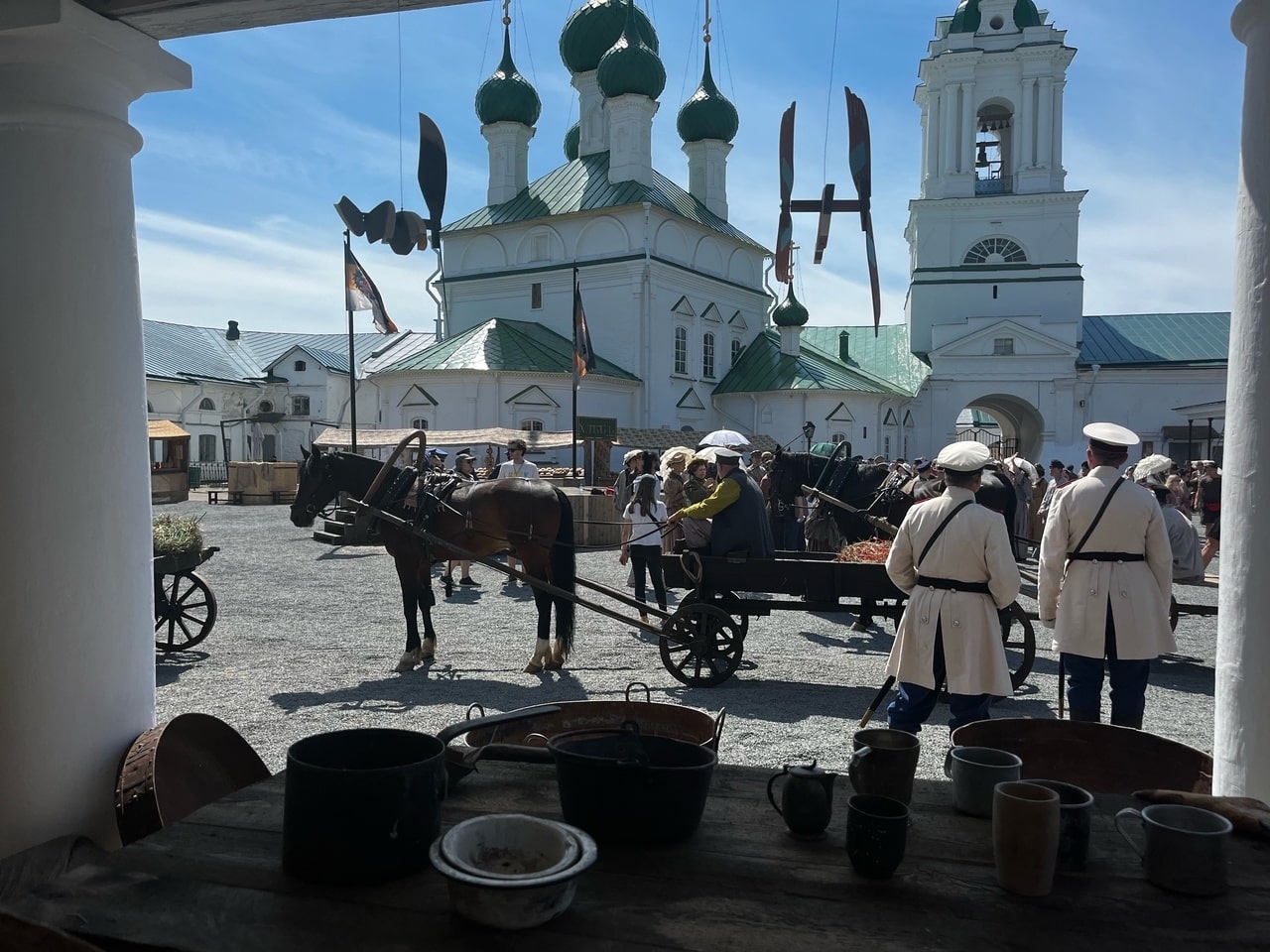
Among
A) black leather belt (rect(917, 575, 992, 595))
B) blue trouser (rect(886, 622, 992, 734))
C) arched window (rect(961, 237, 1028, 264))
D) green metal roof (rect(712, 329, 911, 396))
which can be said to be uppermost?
arched window (rect(961, 237, 1028, 264))

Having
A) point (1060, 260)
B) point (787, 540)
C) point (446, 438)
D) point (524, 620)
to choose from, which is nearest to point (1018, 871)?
point (524, 620)

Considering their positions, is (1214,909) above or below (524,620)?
above

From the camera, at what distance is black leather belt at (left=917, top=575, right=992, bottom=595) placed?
16.0 ft

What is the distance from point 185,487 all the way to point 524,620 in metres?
27.9

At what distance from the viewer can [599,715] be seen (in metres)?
3.64

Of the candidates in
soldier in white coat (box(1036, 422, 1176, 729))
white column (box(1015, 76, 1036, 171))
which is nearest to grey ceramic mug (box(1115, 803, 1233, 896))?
soldier in white coat (box(1036, 422, 1176, 729))

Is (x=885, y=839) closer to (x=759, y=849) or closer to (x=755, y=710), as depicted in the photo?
(x=759, y=849)

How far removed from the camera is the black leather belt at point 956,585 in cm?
488

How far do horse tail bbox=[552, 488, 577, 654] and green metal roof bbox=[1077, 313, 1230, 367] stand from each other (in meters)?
36.5

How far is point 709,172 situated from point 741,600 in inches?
1404

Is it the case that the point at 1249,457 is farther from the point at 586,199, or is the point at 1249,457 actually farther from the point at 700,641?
Result: the point at 586,199

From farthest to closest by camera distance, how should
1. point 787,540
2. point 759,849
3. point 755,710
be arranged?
1. point 787,540
2. point 755,710
3. point 759,849

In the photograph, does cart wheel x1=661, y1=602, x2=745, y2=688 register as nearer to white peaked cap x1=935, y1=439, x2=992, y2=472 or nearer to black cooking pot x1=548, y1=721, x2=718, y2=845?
white peaked cap x1=935, y1=439, x2=992, y2=472

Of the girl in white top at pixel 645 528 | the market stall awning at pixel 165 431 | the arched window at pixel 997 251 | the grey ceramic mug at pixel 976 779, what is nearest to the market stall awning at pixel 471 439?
the market stall awning at pixel 165 431
